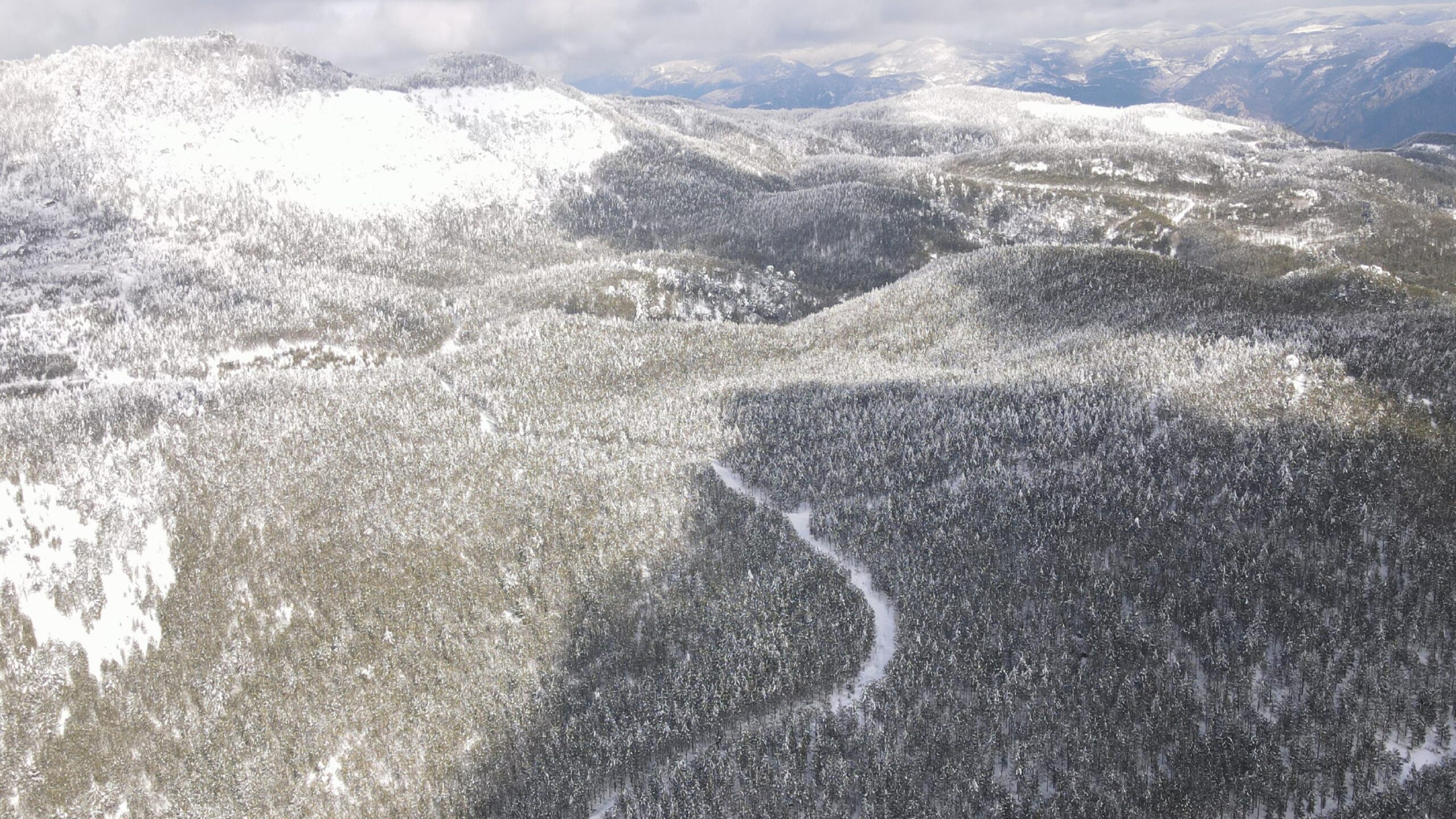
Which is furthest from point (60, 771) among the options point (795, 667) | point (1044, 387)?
point (1044, 387)

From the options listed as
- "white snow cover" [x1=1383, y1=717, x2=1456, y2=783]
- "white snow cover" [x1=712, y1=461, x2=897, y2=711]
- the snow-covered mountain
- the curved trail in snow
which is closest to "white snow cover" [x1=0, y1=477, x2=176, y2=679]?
the snow-covered mountain

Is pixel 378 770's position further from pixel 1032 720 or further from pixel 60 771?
pixel 1032 720

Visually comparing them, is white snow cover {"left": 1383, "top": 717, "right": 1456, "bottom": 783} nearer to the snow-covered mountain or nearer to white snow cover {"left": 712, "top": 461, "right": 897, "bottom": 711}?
the snow-covered mountain

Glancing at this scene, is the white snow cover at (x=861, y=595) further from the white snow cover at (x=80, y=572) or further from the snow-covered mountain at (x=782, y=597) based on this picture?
the white snow cover at (x=80, y=572)

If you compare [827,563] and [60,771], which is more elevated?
[827,563]

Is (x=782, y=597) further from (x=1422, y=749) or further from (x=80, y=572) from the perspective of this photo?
(x=80, y=572)
